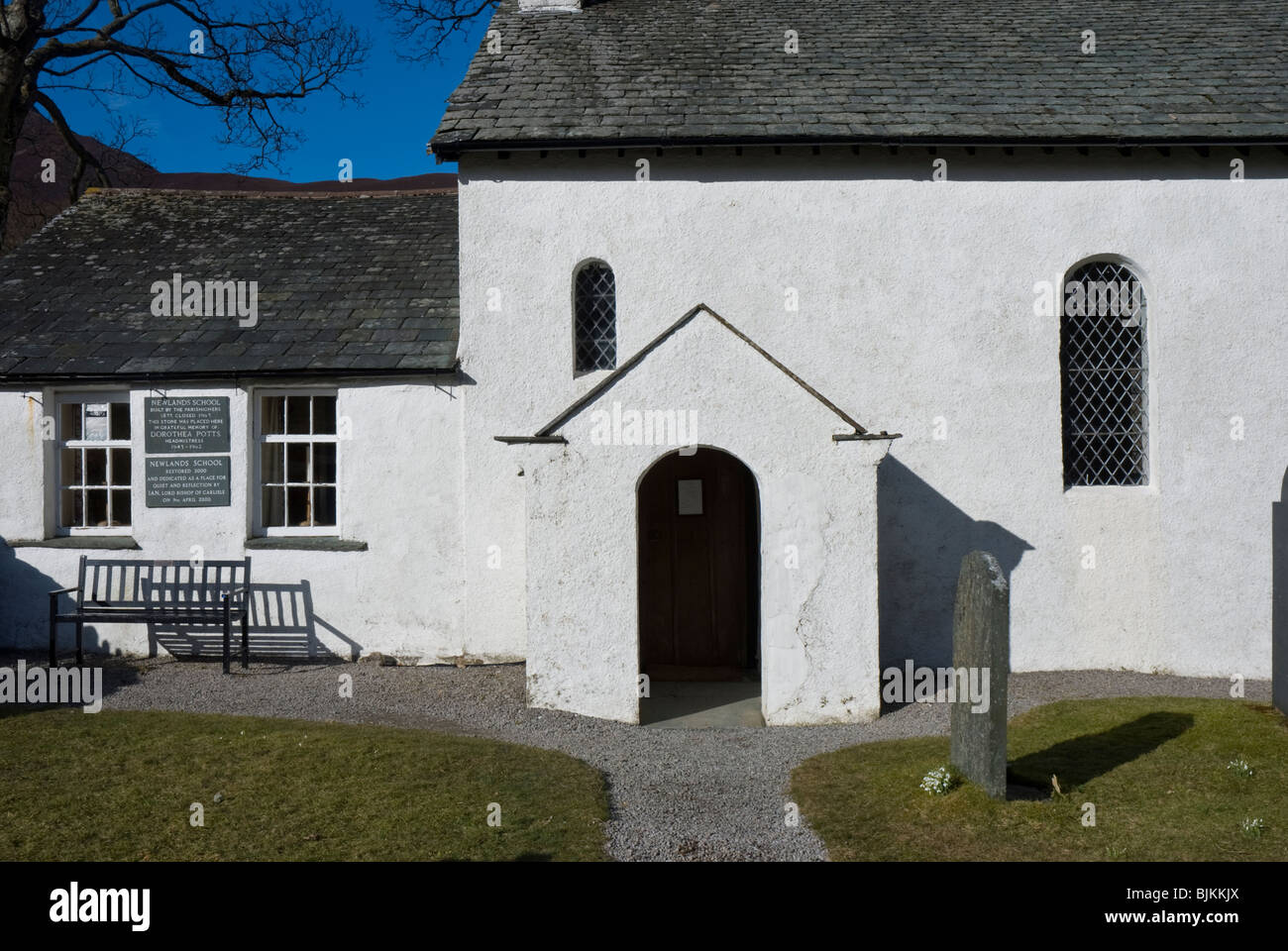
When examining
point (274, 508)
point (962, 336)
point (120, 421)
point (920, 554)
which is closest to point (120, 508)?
point (120, 421)

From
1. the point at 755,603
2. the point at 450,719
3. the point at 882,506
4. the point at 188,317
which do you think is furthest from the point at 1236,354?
the point at 188,317

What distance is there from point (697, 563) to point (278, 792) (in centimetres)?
540

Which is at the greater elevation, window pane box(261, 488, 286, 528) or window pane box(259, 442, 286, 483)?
window pane box(259, 442, 286, 483)

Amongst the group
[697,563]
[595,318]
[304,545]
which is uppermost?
[595,318]

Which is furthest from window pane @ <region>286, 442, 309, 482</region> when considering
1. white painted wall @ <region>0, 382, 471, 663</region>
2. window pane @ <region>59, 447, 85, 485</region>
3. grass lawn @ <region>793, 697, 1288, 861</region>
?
grass lawn @ <region>793, 697, 1288, 861</region>

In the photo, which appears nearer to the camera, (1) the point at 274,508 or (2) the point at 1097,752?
(2) the point at 1097,752

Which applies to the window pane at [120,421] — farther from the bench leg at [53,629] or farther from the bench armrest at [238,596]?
the bench armrest at [238,596]

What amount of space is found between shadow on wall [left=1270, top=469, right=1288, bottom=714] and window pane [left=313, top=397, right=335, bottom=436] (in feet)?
32.3

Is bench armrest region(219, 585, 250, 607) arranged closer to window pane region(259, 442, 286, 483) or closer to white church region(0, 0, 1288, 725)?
white church region(0, 0, 1288, 725)

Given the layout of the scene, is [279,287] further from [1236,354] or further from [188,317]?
[1236,354]

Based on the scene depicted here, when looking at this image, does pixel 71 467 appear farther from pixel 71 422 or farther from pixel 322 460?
pixel 322 460

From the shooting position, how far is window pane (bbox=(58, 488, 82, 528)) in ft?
37.8

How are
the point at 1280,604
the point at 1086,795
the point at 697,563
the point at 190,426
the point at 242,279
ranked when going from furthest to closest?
1. the point at 242,279
2. the point at 190,426
3. the point at 697,563
4. the point at 1280,604
5. the point at 1086,795

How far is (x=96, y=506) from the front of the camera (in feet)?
38.3
